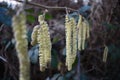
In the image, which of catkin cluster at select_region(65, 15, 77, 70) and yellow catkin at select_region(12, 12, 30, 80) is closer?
yellow catkin at select_region(12, 12, 30, 80)

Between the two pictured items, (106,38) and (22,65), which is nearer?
(22,65)

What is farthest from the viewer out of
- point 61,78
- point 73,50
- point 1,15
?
point 61,78

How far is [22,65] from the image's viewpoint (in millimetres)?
428

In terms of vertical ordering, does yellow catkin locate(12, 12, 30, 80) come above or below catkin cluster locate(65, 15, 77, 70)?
above

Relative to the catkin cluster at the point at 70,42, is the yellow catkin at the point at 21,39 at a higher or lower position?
higher

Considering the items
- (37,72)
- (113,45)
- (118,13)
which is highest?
(118,13)

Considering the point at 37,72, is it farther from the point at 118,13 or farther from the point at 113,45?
the point at 118,13

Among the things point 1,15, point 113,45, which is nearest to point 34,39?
point 1,15

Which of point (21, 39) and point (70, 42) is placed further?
point (70, 42)

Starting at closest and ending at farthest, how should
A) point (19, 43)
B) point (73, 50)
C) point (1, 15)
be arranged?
point (19, 43)
point (73, 50)
point (1, 15)

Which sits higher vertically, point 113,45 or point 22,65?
point 22,65

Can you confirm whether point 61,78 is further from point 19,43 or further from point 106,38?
point 19,43

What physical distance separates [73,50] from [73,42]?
0.03m

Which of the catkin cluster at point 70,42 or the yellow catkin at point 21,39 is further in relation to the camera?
the catkin cluster at point 70,42
